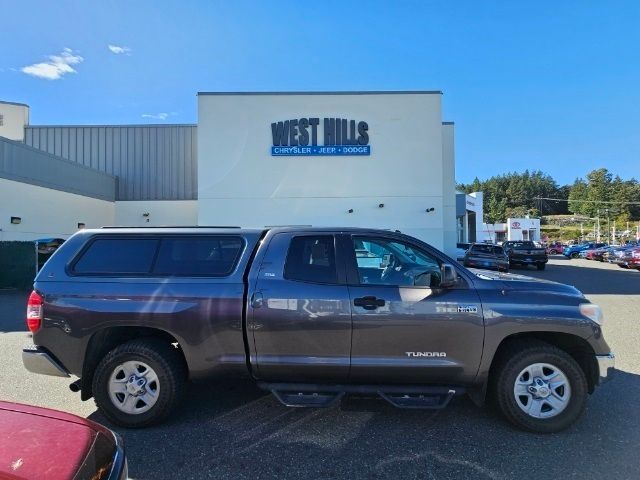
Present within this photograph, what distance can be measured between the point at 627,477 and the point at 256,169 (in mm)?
20507

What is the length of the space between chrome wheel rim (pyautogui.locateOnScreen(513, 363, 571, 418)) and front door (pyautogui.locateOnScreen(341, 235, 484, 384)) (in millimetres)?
466

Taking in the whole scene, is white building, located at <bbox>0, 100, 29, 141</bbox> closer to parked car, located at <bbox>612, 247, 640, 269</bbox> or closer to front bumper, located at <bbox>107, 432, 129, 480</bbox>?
front bumper, located at <bbox>107, 432, 129, 480</bbox>

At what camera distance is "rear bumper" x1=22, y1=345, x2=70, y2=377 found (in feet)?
13.6

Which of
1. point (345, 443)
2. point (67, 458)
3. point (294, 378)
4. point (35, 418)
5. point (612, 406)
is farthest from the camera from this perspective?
point (612, 406)

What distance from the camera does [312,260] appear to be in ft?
13.8

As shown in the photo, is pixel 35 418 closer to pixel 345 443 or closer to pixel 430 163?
pixel 345 443

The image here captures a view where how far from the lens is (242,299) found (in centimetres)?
402

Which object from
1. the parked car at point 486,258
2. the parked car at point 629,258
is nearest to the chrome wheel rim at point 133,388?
the parked car at point 486,258

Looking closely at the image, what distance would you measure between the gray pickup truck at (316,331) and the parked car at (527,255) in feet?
75.1

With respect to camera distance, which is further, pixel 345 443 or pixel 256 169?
pixel 256 169

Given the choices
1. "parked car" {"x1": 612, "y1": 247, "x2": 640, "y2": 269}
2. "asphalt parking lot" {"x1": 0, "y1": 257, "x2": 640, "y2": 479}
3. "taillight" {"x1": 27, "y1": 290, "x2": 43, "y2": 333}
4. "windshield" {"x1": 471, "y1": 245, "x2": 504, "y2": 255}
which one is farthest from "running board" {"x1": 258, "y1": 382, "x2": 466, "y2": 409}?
"parked car" {"x1": 612, "y1": 247, "x2": 640, "y2": 269}

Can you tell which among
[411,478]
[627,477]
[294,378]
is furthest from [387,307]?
[627,477]

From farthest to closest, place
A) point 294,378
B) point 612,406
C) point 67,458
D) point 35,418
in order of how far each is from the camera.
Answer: point 612,406, point 294,378, point 35,418, point 67,458

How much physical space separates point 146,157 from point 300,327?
24586mm
